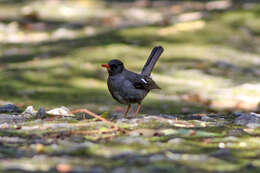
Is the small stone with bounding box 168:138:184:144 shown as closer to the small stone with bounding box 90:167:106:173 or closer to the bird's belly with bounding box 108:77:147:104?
the small stone with bounding box 90:167:106:173

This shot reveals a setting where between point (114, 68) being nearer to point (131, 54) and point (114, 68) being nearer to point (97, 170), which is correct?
point (97, 170)

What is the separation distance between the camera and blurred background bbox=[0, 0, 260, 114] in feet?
24.9

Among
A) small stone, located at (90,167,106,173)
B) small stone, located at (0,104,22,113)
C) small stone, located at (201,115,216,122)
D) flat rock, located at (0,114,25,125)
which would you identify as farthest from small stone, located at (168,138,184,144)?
small stone, located at (0,104,22,113)

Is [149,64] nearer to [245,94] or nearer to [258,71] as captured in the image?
[245,94]

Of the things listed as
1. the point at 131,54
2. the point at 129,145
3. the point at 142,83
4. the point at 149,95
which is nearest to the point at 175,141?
the point at 129,145

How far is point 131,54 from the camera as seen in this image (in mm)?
9781

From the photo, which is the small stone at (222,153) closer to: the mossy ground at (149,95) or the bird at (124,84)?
the mossy ground at (149,95)

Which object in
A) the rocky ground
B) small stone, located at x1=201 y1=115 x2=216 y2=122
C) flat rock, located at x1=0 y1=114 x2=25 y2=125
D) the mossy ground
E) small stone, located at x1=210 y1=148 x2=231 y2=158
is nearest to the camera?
the rocky ground

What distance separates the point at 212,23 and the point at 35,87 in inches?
188

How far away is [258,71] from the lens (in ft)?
30.3

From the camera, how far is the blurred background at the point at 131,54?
7.60 meters

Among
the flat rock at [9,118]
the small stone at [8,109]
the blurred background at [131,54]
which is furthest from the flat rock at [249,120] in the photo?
the blurred background at [131,54]

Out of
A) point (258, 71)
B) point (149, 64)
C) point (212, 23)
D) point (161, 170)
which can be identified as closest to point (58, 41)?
point (212, 23)

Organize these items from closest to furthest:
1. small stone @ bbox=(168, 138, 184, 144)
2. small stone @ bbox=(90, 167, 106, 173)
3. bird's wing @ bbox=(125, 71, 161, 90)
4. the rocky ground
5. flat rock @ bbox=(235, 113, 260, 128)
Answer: small stone @ bbox=(90, 167, 106, 173)
the rocky ground
small stone @ bbox=(168, 138, 184, 144)
flat rock @ bbox=(235, 113, 260, 128)
bird's wing @ bbox=(125, 71, 161, 90)
